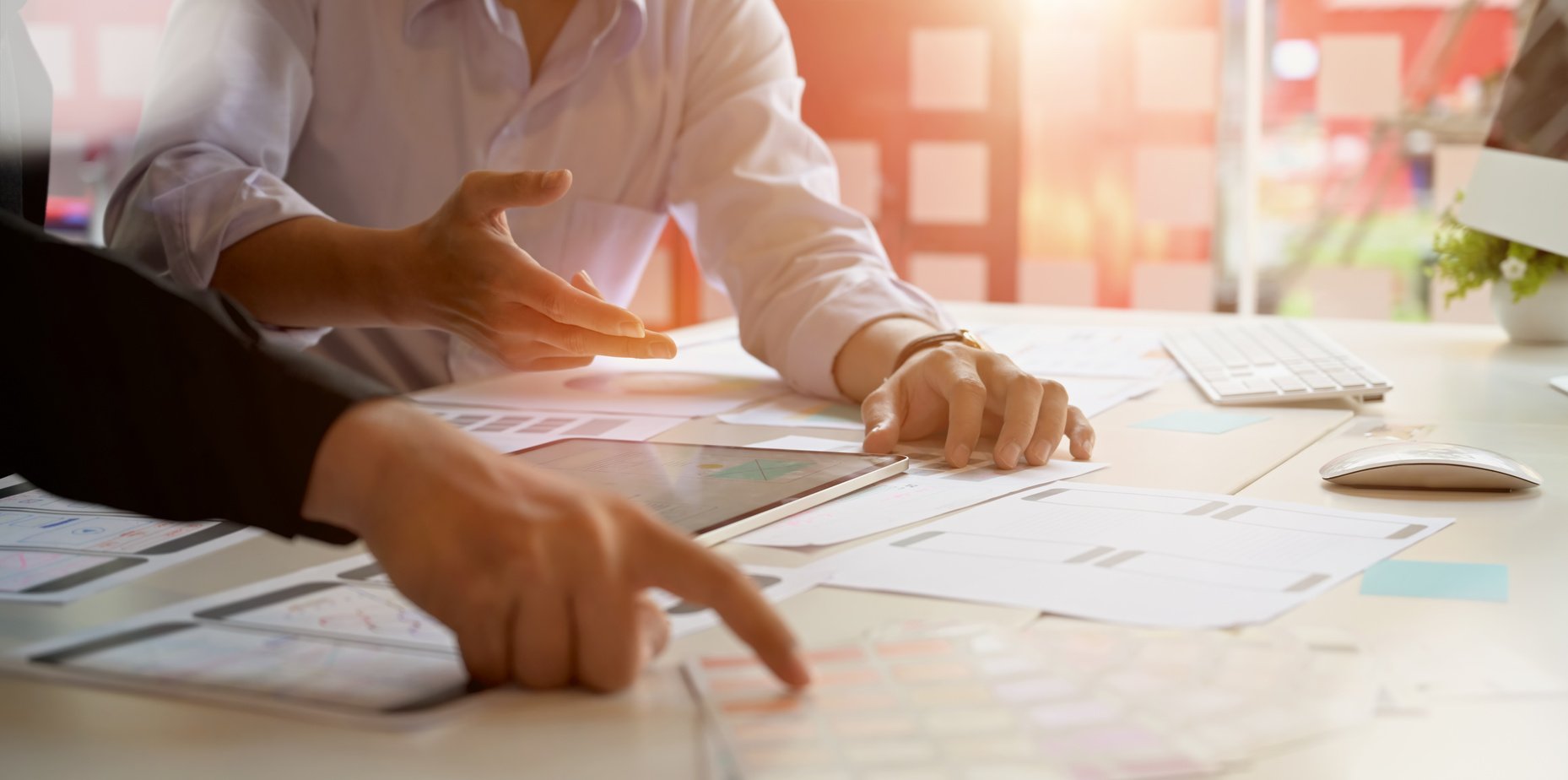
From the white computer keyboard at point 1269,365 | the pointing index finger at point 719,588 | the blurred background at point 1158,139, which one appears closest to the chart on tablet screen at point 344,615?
the pointing index finger at point 719,588

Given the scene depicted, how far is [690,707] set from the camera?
0.55 metres

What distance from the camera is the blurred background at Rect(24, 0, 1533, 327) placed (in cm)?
379

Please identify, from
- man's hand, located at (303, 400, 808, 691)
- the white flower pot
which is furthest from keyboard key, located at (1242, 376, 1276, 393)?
man's hand, located at (303, 400, 808, 691)

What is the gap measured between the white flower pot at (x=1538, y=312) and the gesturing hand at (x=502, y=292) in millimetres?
1223

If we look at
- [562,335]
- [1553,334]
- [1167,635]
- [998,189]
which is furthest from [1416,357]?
[998,189]

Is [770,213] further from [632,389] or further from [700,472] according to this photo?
[700,472]

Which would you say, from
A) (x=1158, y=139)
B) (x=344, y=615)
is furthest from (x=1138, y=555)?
(x=1158, y=139)

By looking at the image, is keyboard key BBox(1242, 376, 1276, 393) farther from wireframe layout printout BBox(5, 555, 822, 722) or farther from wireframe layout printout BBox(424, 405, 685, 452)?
wireframe layout printout BBox(5, 555, 822, 722)

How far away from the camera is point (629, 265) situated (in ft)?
5.85

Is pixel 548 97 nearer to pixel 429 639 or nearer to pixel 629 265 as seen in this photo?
pixel 629 265

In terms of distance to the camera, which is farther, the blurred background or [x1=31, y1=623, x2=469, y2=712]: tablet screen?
the blurred background

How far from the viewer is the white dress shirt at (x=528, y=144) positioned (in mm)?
1379

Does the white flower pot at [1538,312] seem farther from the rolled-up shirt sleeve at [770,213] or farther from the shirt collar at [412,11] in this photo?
the shirt collar at [412,11]

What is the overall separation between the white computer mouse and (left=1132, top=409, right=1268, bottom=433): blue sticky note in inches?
8.7
